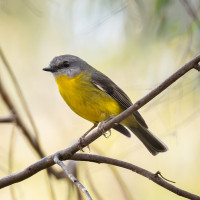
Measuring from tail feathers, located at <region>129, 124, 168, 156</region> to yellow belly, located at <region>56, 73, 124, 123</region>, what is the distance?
42 centimetres

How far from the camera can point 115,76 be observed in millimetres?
4219

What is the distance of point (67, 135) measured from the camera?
4672mm

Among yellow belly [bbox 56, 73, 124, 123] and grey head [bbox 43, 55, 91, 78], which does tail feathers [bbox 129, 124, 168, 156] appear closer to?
yellow belly [bbox 56, 73, 124, 123]

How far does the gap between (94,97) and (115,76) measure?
0.76 meters

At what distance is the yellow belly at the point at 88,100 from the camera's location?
3.47 m

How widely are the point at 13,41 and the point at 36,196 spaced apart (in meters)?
1.93

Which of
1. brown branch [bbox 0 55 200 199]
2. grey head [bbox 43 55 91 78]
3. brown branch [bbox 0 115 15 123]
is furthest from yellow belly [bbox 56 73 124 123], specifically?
brown branch [bbox 0 55 200 199]

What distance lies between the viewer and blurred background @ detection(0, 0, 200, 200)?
10.5ft

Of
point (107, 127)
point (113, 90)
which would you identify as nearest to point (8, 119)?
point (107, 127)

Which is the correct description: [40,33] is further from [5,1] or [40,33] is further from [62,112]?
[5,1]

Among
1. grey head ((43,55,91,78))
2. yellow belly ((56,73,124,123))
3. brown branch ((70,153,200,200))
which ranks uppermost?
grey head ((43,55,91,78))

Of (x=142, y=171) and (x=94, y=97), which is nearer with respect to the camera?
(x=142, y=171)

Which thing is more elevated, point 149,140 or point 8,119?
point 8,119

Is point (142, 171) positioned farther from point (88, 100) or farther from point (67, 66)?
point (67, 66)
